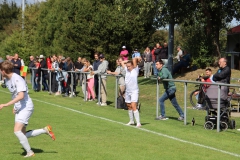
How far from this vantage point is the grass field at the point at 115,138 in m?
10.6

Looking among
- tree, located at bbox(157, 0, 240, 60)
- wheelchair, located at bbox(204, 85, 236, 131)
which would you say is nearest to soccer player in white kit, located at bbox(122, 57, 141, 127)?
wheelchair, located at bbox(204, 85, 236, 131)

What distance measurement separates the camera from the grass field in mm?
10602

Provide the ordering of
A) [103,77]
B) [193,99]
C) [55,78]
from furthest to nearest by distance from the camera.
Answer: [55,78]
[103,77]
[193,99]

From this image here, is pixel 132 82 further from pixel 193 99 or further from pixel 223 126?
pixel 193 99

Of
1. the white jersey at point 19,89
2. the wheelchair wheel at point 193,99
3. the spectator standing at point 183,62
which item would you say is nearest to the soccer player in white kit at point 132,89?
the white jersey at point 19,89

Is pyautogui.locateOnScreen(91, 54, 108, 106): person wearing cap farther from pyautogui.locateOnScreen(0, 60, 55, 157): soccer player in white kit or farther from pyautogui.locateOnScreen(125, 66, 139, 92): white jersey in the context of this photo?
pyautogui.locateOnScreen(0, 60, 55, 157): soccer player in white kit

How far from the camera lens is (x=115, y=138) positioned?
12.7 m

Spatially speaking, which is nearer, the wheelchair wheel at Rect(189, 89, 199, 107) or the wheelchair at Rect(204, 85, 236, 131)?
the wheelchair at Rect(204, 85, 236, 131)

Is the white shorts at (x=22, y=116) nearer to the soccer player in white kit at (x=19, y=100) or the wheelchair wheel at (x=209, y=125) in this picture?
the soccer player in white kit at (x=19, y=100)

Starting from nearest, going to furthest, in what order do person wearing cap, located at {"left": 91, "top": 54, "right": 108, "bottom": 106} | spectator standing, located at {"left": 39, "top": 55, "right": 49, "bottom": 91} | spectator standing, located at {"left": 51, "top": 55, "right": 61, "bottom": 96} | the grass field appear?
the grass field
person wearing cap, located at {"left": 91, "top": 54, "right": 108, "bottom": 106}
spectator standing, located at {"left": 51, "top": 55, "right": 61, "bottom": 96}
spectator standing, located at {"left": 39, "top": 55, "right": 49, "bottom": 91}

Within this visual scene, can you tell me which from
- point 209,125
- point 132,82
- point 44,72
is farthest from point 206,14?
point 209,125

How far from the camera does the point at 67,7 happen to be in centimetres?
4791

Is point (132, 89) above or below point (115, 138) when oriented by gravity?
above

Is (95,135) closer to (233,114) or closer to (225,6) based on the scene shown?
(233,114)
